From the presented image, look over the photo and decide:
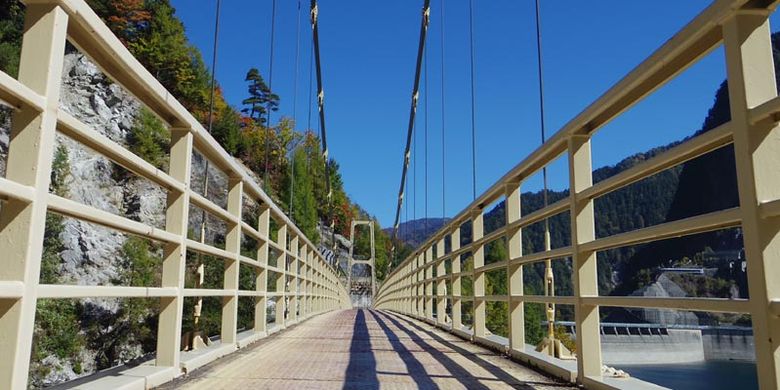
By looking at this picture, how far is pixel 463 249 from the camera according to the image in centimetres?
415

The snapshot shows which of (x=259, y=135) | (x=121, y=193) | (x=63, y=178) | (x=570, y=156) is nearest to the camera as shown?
(x=570, y=156)

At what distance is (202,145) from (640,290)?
72162mm

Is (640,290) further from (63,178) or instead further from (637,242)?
(637,242)

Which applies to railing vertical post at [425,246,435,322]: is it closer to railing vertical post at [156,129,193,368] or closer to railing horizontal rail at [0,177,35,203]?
railing vertical post at [156,129,193,368]

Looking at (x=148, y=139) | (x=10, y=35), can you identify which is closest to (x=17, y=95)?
(x=148, y=139)

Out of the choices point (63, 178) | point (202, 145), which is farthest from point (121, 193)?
point (202, 145)

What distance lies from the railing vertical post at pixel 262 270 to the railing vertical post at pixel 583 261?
2.18m

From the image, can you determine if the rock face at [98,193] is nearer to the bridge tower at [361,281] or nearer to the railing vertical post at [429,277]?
the railing vertical post at [429,277]

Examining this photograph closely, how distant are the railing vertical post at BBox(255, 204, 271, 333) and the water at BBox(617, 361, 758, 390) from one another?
2977cm

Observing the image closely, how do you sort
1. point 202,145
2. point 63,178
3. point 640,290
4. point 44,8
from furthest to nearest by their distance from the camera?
point 640,290
point 63,178
point 202,145
point 44,8

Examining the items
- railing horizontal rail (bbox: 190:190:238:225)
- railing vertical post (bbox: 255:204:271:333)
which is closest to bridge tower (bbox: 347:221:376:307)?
railing vertical post (bbox: 255:204:271:333)

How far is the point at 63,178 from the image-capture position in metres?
19.9

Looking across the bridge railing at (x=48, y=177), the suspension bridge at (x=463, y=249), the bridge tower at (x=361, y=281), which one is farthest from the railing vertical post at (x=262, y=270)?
the bridge tower at (x=361, y=281)

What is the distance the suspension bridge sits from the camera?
1.14 metres
